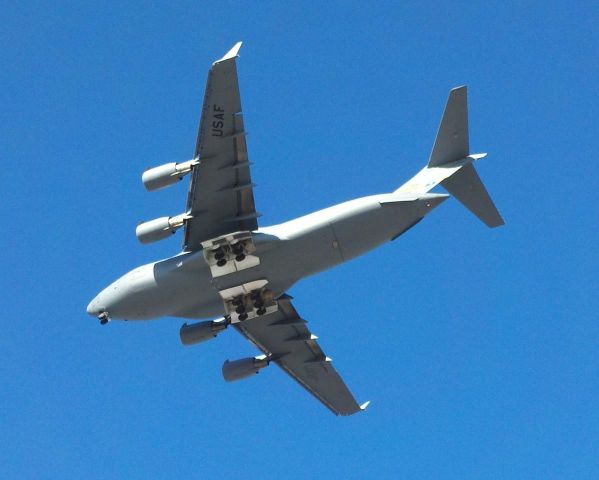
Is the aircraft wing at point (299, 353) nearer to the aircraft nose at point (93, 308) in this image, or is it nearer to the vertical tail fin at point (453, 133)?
the aircraft nose at point (93, 308)

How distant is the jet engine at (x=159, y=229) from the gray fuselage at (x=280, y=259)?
3.42 ft

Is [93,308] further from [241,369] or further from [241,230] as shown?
[241,369]

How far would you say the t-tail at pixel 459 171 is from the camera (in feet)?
102

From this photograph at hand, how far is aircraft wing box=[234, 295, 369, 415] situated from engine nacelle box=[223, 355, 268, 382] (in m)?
0.53

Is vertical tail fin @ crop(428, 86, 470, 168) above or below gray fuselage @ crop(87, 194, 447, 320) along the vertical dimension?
above

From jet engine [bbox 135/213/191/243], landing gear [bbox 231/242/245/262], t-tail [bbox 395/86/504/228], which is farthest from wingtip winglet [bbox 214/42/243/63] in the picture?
t-tail [bbox 395/86/504/228]

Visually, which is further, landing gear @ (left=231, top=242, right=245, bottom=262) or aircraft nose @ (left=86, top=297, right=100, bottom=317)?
aircraft nose @ (left=86, top=297, right=100, bottom=317)

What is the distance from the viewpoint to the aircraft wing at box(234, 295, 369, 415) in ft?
113

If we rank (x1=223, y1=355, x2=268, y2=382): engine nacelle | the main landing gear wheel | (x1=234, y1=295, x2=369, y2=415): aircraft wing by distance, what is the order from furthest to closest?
1. (x1=223, y1=355, x2=268, y2=382): engine nacelle
2. (x1=234, y1=295, x2=369, y2=415): aircraft wing
3. the main landing gear wheel

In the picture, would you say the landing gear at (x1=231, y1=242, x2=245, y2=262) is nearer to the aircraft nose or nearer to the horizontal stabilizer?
the aircraft nose

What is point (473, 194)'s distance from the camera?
102 feet

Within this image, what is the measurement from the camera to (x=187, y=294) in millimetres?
31141

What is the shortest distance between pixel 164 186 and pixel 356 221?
5.26 meters

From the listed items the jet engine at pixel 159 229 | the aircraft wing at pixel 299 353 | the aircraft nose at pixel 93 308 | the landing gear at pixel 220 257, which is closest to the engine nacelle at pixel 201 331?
the aircraft wing at pixel 299 353
